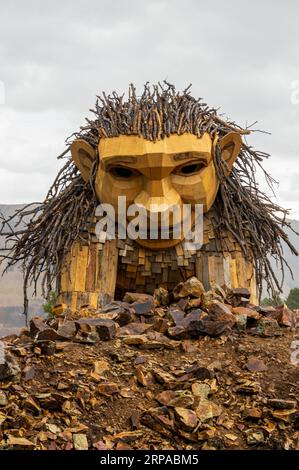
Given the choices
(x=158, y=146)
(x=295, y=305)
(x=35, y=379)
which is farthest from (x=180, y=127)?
(x=295, y=305)

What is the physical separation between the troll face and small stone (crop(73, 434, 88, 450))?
2416mm

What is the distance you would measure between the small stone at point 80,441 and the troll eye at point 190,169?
2696mm

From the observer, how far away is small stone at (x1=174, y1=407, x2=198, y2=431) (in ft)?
9.96

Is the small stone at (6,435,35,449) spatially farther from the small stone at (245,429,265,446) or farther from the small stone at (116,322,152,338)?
the small stone at (116,322,152,338)

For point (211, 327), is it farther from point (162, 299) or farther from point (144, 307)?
point (162, 299)

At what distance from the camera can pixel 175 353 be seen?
3863 mm

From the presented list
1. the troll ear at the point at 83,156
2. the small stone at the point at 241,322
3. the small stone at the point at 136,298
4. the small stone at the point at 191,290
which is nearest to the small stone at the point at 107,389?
the small stone at the point at 241,322

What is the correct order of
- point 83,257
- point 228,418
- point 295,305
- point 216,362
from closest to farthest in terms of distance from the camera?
point 228,418, point 216,362, point 83,257, point 295,305

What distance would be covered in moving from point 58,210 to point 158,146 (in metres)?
1.29

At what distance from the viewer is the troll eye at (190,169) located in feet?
17.1

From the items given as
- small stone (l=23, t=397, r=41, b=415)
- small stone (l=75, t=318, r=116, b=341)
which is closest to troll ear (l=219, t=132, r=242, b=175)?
small stone (l=75, t=318, r=116, b=341)

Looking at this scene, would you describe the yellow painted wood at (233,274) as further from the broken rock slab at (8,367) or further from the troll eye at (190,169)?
the broken rock slab at (8,367)

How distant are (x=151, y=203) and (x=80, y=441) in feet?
8.16

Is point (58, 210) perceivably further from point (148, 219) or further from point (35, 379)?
point (35, 379)
